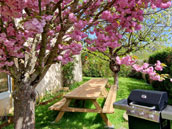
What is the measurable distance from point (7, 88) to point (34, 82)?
95.2 inches

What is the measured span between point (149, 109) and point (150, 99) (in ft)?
0.34

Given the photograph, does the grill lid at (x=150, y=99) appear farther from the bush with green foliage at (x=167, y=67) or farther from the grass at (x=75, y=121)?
the bush with green foliage at (x=167, y=67)

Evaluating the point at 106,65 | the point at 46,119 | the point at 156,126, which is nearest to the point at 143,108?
the point at 156,126

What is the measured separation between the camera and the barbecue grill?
131 cm

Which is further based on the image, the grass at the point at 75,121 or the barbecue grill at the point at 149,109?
the grass at the point at 75,121


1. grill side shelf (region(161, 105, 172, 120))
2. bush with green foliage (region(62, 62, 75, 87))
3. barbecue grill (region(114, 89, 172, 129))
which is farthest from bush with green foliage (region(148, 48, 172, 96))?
grill side shelf (region(161, 105, 172, 120))

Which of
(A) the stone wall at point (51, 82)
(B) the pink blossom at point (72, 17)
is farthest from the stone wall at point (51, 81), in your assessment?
(B) the pink blossom at point (72, 17)

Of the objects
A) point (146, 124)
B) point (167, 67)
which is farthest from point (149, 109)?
point (167, 67)

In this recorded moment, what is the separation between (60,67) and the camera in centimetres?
726

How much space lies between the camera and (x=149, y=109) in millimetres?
1345

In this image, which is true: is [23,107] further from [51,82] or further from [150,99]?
[51,82]

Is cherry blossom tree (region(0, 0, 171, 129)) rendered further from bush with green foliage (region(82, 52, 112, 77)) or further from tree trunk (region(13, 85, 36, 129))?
bush with green foliage (region(82, 52, 112, 77))

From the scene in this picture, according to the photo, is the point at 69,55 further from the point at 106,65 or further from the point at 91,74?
the point at 91,74

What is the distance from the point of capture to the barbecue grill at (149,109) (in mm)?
1307
